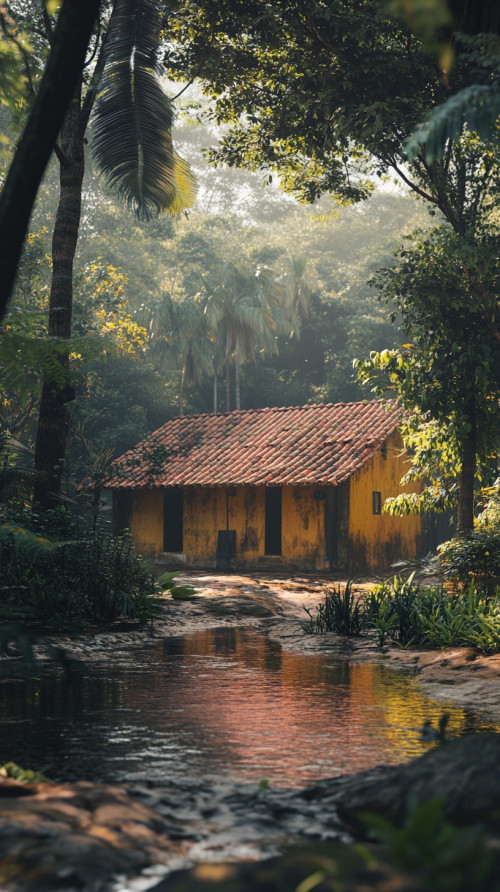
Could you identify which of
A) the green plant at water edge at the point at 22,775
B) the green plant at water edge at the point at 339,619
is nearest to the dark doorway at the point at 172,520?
the green plant at water edge at the point at 339,619

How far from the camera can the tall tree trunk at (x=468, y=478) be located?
16.0 m

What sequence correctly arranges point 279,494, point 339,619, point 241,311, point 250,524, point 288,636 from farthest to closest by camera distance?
1. point 241,311
2. point 250,524
3. point 279,494
4. point 288,636
5. point 339,619

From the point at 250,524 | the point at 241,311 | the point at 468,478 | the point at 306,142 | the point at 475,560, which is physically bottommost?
the point at 475,560

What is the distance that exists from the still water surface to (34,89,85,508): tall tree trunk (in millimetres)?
4217

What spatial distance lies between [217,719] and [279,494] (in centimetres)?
1704

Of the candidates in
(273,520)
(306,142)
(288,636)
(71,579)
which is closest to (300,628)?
(288,636)

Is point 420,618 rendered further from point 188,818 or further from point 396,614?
point 188,818

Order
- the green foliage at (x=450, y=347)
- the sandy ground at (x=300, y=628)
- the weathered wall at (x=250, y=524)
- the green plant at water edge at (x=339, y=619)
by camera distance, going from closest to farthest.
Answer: the sandy ground at (x=300, y=628) → the green plant at water edge at (x=339, y=619) → the green foliage at (x=450, y=347) → the weathered wall at (x=250, y=524)

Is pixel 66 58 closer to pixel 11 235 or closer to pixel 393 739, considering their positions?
pixel 11 235

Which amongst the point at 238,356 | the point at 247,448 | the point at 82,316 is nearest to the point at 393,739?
the point at 247,448

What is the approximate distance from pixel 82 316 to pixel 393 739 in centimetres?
2306

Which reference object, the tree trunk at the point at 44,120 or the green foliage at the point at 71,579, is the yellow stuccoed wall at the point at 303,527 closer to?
the green foliage at the point at 71,579

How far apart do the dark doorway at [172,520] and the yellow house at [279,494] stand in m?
0.03

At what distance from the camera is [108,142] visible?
52.5ft
